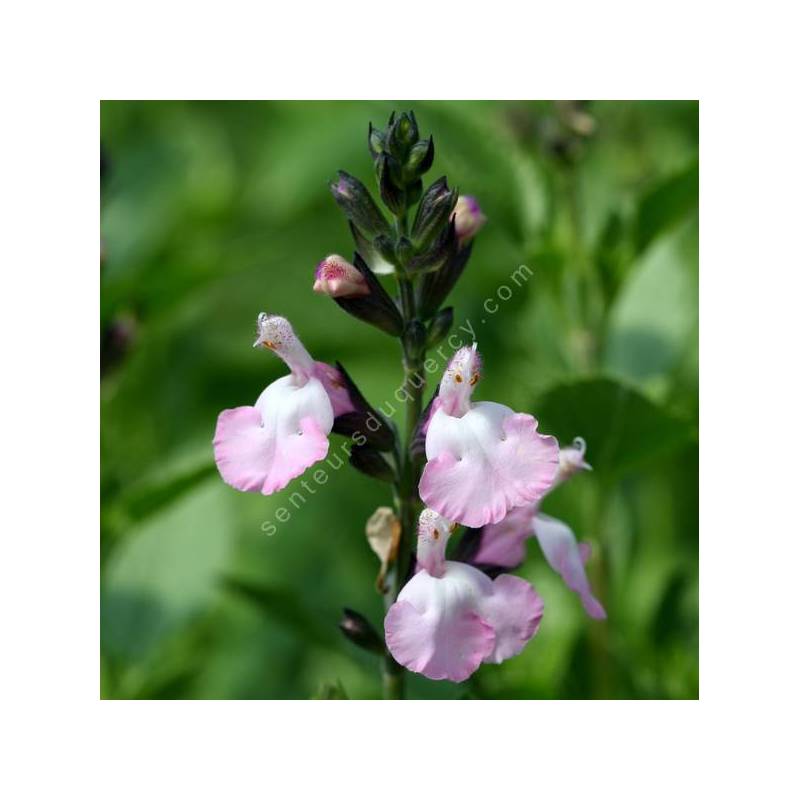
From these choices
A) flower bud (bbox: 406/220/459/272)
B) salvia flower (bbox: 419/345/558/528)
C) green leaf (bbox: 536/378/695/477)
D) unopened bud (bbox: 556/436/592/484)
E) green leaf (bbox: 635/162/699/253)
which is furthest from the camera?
green leaf (bbox: 635/162/699/253)

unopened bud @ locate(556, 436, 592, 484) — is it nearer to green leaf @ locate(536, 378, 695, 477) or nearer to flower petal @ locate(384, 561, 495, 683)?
green leaf @ locate(536, 378, 695, 477)

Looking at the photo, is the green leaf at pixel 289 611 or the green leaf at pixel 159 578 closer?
the green leaf at pixel 289 611

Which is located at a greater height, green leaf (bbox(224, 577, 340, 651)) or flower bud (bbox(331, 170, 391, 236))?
flower bud (bbox(331, 170, 391, 236))

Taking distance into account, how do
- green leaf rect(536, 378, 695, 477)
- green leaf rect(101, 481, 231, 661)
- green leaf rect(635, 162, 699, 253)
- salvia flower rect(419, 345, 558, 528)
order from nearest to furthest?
salvia flower rect(419, 345, 558, 528) → green leaf rect(536, 378, 695, 477) → green leaf rect(635, 162, 699, 253) → green leaf rect(101, 481, 231, 661)

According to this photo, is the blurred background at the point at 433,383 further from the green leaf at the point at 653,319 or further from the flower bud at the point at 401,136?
the flower bud at the point at 401,136

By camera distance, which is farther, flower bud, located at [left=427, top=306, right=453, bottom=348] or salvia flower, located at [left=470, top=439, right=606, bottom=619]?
salvia flower, located at [left=470, top=439, right=606, bottom=619]

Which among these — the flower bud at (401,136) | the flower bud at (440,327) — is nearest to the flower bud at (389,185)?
the flower bud at (401,136)

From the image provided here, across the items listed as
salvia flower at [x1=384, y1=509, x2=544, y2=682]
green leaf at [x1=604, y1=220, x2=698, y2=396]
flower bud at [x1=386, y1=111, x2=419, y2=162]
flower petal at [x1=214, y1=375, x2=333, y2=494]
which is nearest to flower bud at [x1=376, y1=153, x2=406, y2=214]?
flower bud at [x1=386, y1=111, x2=419, y2=162]
